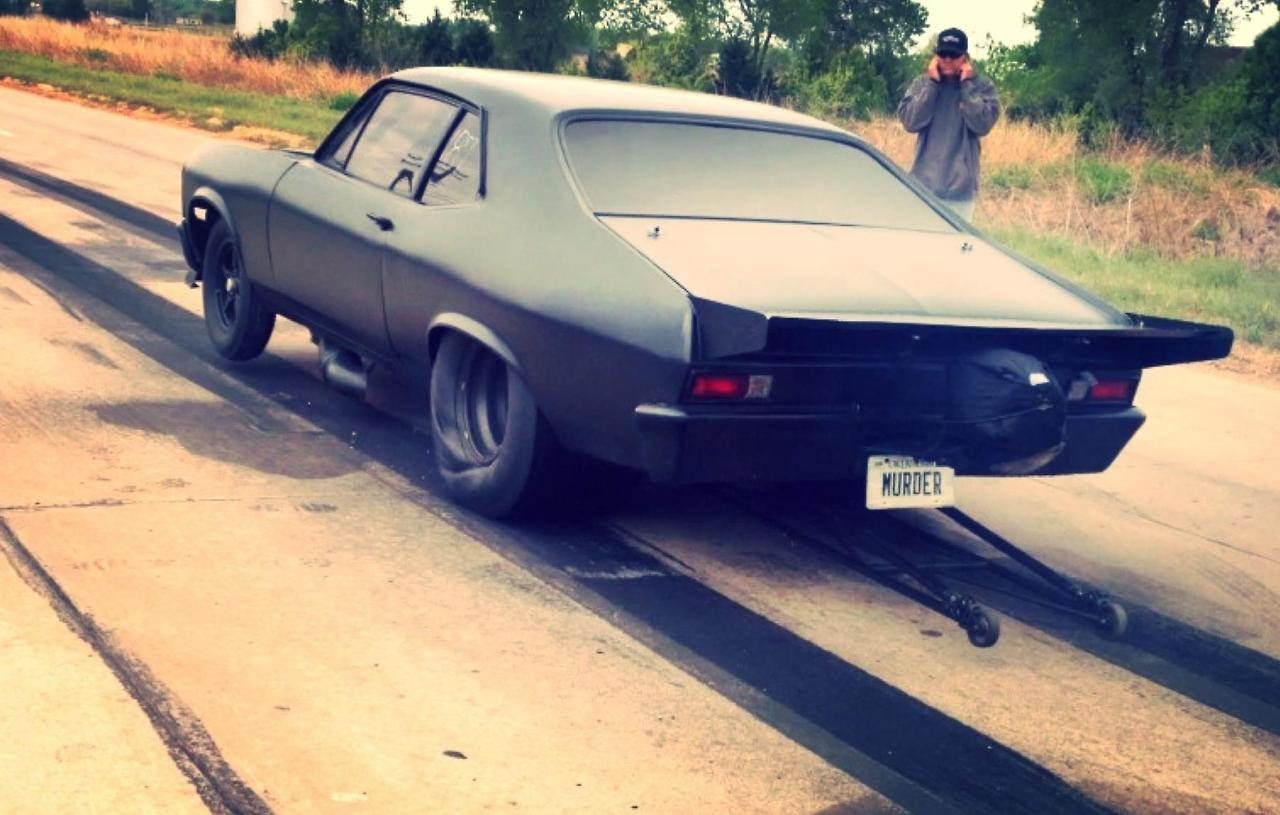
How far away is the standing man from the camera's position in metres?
10.6

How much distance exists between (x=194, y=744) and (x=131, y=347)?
5088 millimetres

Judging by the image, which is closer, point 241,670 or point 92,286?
point 241,670

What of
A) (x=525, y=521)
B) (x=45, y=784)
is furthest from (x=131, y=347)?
(x=45, y=784)

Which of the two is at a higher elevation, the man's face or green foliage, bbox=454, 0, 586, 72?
the man's face

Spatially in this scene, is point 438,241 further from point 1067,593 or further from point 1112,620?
point 1112,620

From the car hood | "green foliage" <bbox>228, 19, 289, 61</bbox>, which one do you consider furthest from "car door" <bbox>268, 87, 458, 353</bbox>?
"green foliage" <bbox>228, 19, 289, 61</bbox>

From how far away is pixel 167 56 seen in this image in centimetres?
4403

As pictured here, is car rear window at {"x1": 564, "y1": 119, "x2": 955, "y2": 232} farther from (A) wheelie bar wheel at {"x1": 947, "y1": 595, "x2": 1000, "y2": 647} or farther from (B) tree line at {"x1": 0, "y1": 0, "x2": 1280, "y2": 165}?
(B) tree line at {"x1": 0, "y1": 0, "x2": 1280, "y2": 165}

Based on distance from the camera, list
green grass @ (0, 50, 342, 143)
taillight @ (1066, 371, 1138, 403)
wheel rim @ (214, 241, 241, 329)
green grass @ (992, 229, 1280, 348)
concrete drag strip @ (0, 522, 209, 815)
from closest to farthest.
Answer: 1. concrete drag strip @ (0, 522, 209, 815)
2. taillight @ (1066, 371, 1138, 403)
3. wheel rim @ (214, 241, 241, 329)
4. green grass @ (992, 229, 1280, 348)
5. green grass @ (0, 50, 342, 143)

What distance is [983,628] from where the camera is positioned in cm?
525

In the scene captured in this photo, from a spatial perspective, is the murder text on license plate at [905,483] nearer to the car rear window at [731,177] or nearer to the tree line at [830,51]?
the car rear window at [731,177]

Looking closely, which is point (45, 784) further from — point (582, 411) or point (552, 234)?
point (552, 234)

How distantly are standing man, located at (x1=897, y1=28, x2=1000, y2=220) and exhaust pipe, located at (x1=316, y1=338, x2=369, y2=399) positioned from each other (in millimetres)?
4303

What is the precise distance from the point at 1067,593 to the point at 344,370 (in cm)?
318
